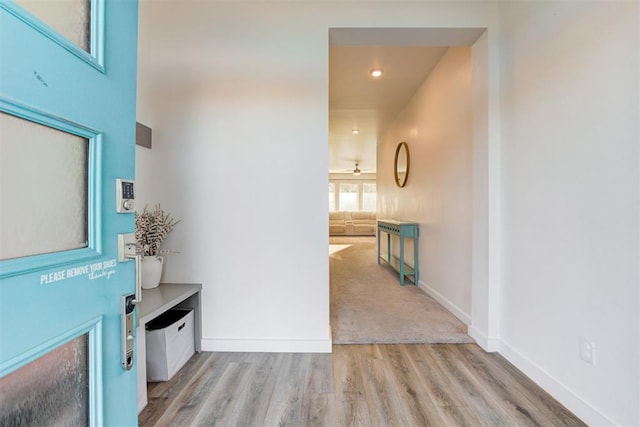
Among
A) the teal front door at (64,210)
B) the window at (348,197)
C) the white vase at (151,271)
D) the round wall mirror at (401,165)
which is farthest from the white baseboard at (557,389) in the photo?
the window at (348,197)

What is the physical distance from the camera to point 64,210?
69 centimetres

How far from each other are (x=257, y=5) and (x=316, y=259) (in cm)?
187

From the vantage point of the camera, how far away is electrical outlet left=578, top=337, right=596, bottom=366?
4.56 feet

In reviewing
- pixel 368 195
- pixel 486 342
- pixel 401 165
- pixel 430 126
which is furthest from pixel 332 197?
pixel 486 342

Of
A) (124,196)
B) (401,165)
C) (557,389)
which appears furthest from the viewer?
(401,165)

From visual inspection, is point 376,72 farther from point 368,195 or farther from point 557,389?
point 368,195

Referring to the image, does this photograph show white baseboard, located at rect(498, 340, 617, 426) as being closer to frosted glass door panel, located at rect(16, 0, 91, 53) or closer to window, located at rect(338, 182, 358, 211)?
frosted glass door panel, located at rect(16, 0, 91, 53)

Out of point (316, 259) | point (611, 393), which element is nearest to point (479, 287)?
point (611, 393)

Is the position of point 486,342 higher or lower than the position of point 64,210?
lower

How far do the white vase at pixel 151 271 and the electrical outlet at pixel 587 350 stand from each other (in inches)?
96.4

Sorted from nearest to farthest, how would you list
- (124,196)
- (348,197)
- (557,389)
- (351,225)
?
(124,196), (557,389), (351,225), (348,197)

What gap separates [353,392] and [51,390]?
139 cm

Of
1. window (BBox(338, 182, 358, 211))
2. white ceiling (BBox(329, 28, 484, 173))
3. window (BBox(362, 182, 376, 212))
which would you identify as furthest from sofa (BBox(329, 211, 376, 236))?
white ceiling (BBox(329, 28, 484, 173))

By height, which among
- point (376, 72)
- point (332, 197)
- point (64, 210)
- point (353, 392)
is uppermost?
point (376, 72)
